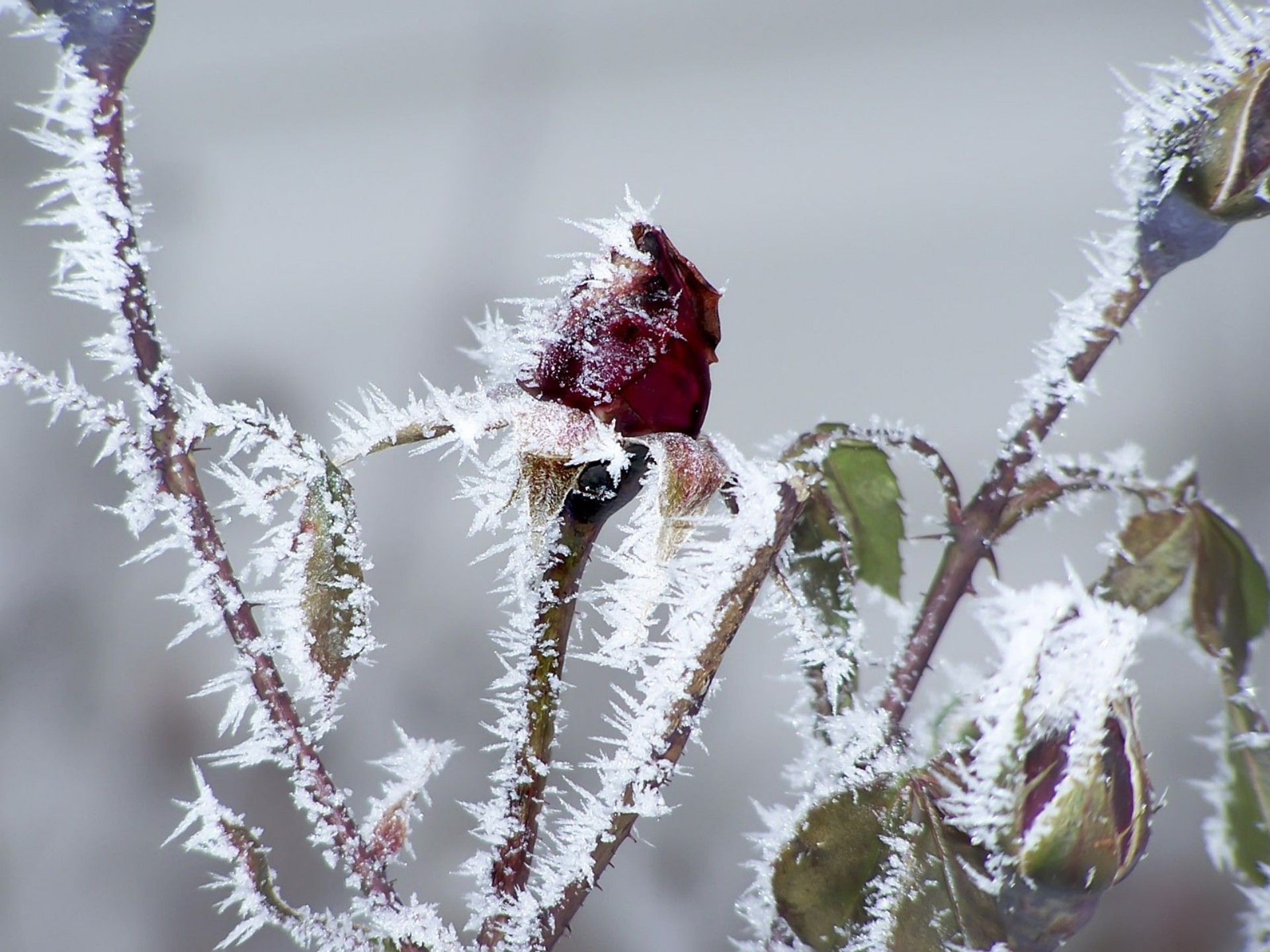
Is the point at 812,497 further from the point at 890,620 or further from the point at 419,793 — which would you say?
the point at 890,620

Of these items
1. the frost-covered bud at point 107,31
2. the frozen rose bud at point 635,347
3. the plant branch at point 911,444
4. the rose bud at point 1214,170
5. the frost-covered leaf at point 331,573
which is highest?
the rose bud at point 1214,170

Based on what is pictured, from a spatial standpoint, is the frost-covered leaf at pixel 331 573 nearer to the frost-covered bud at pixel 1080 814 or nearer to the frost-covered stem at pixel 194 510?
the frost-covered stem at pixel 194 510

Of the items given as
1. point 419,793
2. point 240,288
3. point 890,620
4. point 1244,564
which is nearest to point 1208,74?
point 1244,564

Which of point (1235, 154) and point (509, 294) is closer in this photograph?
point (1235, 154)

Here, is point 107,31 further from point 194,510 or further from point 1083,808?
point 1083,808

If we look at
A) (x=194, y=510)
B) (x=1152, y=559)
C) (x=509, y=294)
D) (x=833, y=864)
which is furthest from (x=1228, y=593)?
(x=509, y=294)

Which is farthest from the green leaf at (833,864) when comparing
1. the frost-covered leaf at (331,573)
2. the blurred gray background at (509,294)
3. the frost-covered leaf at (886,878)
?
the blurred gray background at (509,294)

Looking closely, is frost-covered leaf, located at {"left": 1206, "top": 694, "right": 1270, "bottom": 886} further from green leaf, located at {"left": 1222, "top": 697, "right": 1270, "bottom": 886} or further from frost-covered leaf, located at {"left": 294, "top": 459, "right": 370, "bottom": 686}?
frost-covered leaf, located at {"left": 294, "top": 459, "right": 370, "bottom": 686}
